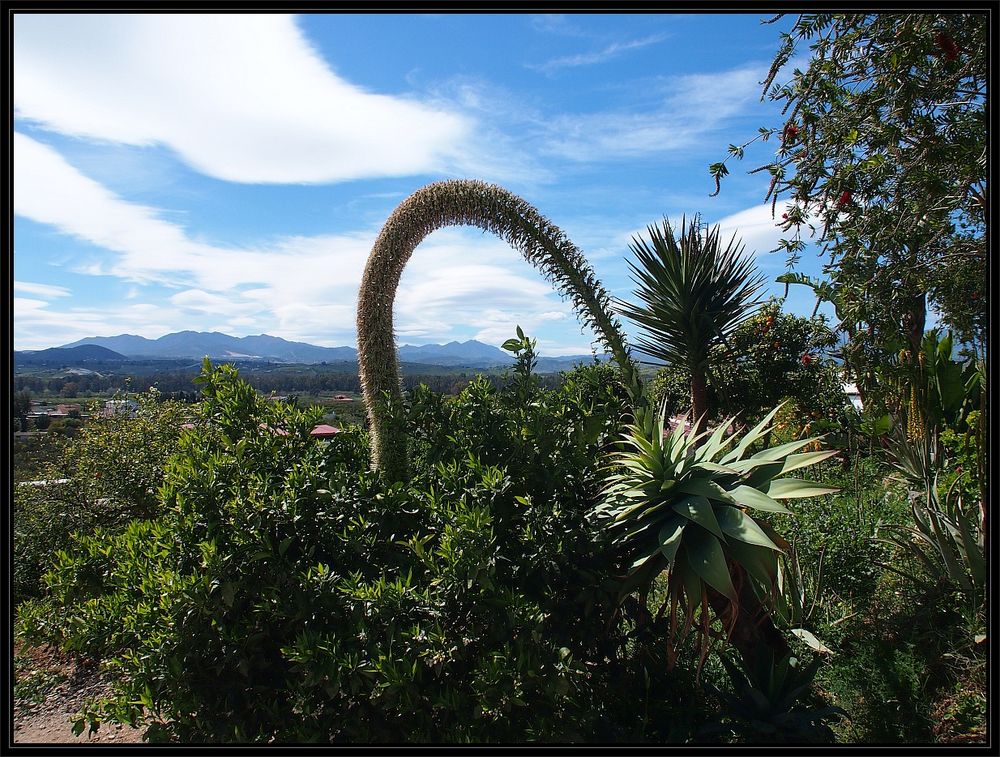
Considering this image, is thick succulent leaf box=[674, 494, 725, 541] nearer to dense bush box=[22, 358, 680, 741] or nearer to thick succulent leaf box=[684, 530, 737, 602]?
thick succulent leaf box=[684, 530, 737, 602]

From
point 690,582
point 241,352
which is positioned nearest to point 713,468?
point 690,582

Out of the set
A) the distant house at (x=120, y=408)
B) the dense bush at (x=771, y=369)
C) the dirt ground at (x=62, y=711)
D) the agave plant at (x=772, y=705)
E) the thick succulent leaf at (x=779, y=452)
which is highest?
the dense bush at (x=771, y=369)

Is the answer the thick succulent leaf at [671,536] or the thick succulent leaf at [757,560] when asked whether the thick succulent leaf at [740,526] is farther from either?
the thick succulent leaf at [671,536]

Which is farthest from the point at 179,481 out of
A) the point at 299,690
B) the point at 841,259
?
the point at 841,259

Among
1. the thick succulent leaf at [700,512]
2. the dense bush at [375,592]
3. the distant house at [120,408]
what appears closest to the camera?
the dense bush at [375,592]

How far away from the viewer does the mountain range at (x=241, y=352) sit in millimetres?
3858

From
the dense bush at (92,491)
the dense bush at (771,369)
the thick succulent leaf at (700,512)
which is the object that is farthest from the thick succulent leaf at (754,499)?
the dense bush at (771,369)

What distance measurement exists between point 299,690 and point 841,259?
200 inches

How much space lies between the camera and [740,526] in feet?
8.14

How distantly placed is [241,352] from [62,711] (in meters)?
39.3

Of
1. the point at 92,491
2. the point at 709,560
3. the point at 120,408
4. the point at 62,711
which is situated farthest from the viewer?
the point at 120,408

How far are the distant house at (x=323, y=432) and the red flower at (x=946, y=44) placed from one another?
4710 millimetres

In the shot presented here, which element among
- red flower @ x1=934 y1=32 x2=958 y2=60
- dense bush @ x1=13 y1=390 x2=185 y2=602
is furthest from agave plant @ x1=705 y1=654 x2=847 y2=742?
dense bush @ x1=13 y1=390 x2=185 y2=602

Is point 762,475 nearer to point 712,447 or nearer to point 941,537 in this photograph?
point 712,447
